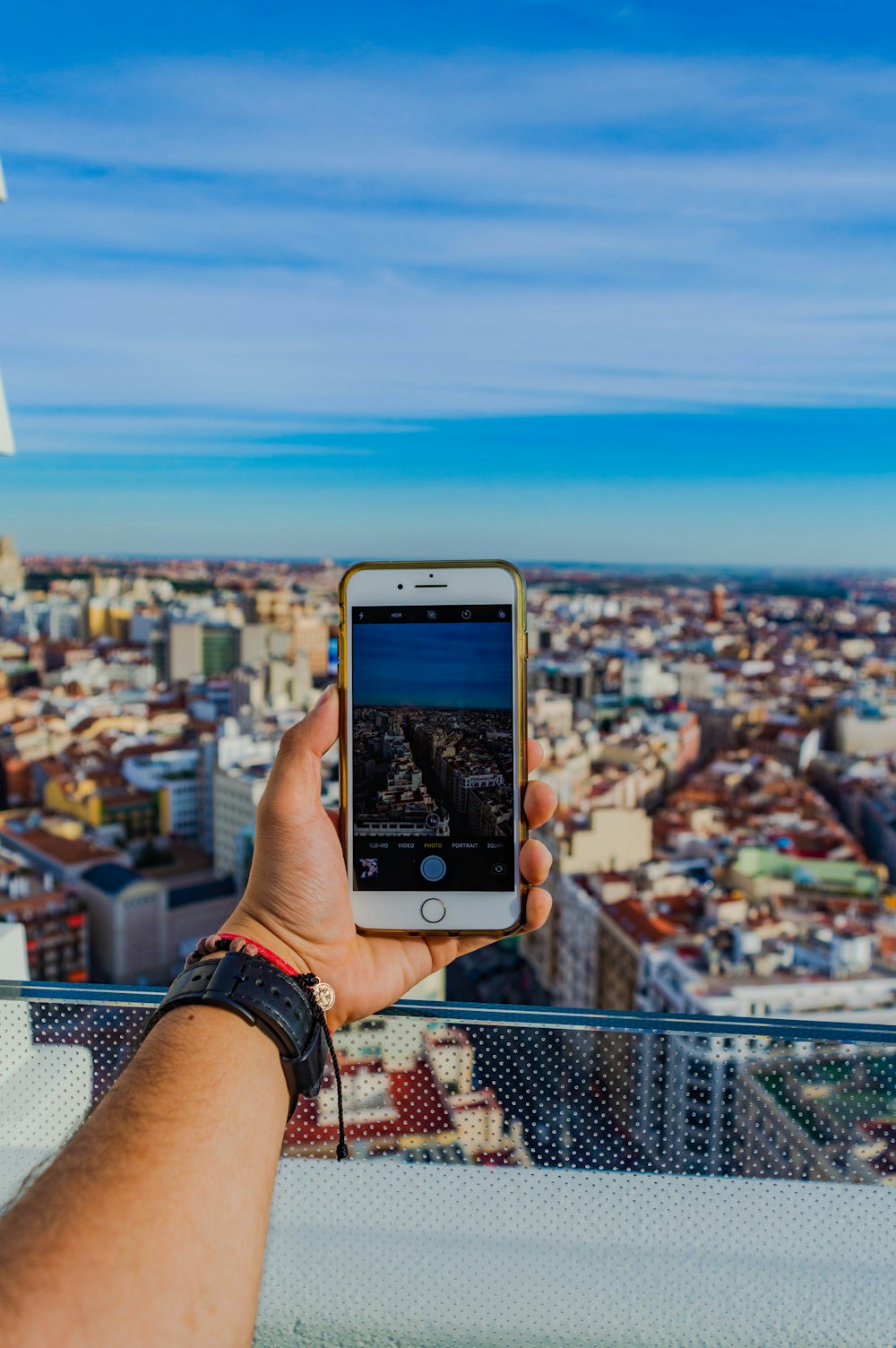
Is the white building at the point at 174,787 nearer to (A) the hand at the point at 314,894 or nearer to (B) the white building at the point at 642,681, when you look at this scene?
(B) the white building at the point at 642,681

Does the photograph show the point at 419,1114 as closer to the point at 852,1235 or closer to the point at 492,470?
the point at 852,1235

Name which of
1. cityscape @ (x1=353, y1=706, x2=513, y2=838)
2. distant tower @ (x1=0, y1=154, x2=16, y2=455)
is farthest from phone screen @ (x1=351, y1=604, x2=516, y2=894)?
distant tower @ (x1=0, y1=154, x2=16, y2=455)

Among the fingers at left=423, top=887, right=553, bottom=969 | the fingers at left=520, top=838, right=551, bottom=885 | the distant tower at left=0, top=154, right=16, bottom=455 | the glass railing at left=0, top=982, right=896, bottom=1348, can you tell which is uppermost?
the distant tower at left=0, top=154, right=16, bottom=455

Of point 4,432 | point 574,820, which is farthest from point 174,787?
point 4,432

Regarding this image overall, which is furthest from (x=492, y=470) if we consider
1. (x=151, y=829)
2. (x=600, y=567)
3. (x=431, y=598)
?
(x=431, y=598)

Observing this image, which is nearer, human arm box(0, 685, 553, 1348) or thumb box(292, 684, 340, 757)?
human arm box(0, 685, 553, 1348)

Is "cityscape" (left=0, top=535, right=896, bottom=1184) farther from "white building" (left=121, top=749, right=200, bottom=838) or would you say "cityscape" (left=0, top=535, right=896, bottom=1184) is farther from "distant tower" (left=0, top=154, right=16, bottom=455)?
"distant tower" (left=0, top=154, right=16, bottom=455)

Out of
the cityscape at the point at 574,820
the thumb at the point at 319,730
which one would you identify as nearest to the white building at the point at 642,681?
the cityscape at the point at 574,820

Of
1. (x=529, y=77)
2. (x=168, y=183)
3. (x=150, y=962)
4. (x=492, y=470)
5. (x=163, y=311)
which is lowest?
(x=150, y=962)
